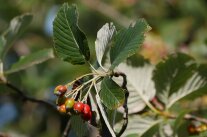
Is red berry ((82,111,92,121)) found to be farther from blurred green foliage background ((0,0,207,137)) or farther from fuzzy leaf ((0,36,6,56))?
blurred green foliage background ((0,0,207,137))

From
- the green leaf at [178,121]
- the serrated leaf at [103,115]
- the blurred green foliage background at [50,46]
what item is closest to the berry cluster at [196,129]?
the green leaf at [178,121]

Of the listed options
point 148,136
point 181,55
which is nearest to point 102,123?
point 148,136

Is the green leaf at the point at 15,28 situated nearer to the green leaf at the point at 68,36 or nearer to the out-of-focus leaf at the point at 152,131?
the green leaf at the point at 68,36

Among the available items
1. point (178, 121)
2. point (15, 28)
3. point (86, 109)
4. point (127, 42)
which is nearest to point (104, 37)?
point (127, 42)

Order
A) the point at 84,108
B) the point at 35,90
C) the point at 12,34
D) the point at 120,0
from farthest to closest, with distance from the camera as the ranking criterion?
the point at 120,0 < the point at 35,90 < the point at 12,34 < the point at 84,108

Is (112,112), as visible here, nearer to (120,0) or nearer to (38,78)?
(38,78)

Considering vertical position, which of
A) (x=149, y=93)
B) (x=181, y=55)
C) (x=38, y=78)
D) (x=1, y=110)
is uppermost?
(x=181, y=55)
